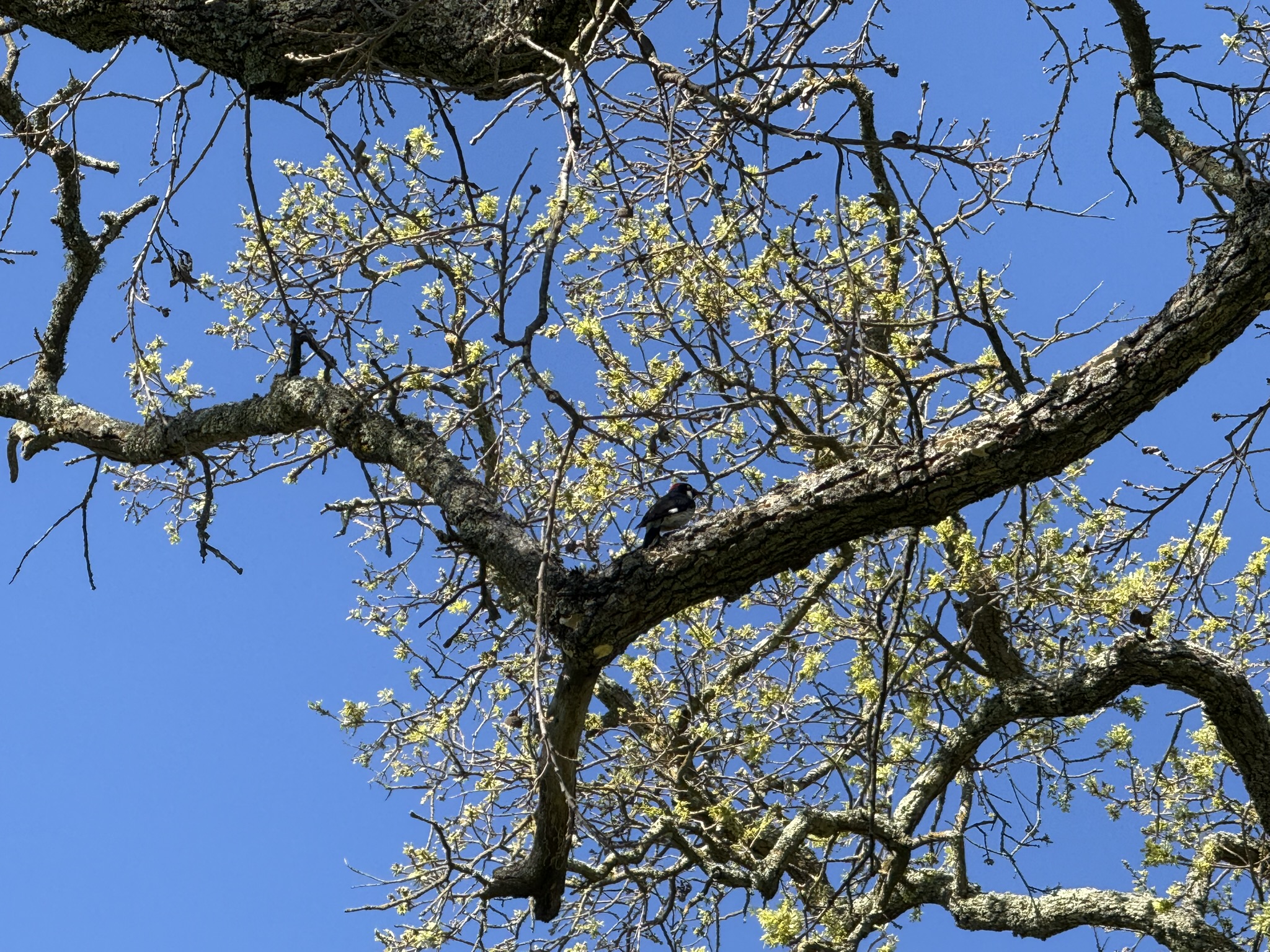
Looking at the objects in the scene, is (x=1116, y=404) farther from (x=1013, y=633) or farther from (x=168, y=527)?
(x=168, y=527)

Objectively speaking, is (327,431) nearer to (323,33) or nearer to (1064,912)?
(323,33)

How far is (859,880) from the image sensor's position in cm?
486

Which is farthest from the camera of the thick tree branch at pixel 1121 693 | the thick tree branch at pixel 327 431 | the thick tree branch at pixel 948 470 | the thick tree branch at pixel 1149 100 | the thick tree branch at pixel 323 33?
the thick tree branch at pixel 1121 693

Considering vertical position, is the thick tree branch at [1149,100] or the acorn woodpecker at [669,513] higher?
the thick tree branch at [1149,100]

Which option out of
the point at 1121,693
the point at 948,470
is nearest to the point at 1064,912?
the point at 1121,693

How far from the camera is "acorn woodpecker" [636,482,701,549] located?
4.42 m

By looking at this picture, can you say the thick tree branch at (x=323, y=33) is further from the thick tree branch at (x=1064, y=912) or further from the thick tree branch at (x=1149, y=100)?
the thick tree branch at (x=1064, y=912)

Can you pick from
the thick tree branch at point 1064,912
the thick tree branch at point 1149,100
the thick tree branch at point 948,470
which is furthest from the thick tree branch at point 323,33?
the thick tree branch at point 1064,912

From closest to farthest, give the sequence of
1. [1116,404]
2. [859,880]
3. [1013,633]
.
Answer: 1. [1116,404]
2. [859,880]
3. [1013,633]

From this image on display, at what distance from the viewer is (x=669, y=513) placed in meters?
4.51

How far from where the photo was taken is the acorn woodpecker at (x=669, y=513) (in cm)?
442

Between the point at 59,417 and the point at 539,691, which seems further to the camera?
the point at 59,417

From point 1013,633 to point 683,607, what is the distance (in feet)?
9.85

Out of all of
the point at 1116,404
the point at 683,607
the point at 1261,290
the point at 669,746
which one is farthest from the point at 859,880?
the point at 1261,290
